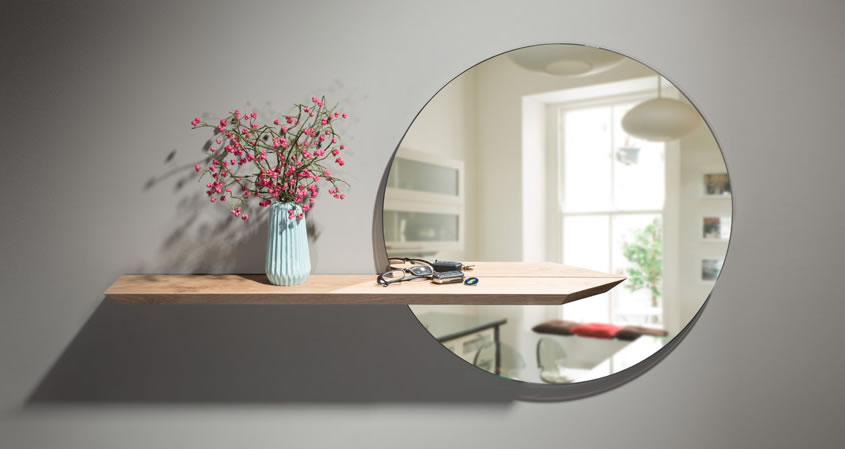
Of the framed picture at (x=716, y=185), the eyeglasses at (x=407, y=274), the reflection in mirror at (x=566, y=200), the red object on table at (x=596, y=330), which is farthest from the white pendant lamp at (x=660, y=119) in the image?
the eyeglasses at (x=407, y=274)

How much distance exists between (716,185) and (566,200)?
0.33 m

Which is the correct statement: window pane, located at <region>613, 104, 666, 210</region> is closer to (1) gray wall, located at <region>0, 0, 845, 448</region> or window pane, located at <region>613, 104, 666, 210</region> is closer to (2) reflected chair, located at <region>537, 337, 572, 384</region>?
(1) gray wall, located at <region>0, 0, 845, 448</region>

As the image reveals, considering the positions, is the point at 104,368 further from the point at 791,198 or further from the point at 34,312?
the point at 791,198

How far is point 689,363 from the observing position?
1.25 meters

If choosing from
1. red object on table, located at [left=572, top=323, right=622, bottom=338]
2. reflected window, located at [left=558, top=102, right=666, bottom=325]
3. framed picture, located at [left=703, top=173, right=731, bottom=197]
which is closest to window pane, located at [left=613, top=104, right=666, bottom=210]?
reflected window, located at [left=558, top=102, right=666, bottom=325]

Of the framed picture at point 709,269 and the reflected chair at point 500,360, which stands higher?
the framed picture at point 709,269

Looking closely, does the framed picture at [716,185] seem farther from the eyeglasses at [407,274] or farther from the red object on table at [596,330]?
the eyeglasses at [407,274]

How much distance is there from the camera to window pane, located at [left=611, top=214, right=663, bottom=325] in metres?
1.17

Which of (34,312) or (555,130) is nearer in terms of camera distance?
(555,130)

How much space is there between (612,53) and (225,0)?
0.96 metres

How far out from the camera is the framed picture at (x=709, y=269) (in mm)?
1187

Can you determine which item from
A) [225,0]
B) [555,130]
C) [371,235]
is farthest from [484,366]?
[225,0]

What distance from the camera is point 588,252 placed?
1204 mm

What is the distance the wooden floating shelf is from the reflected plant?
0.03m
